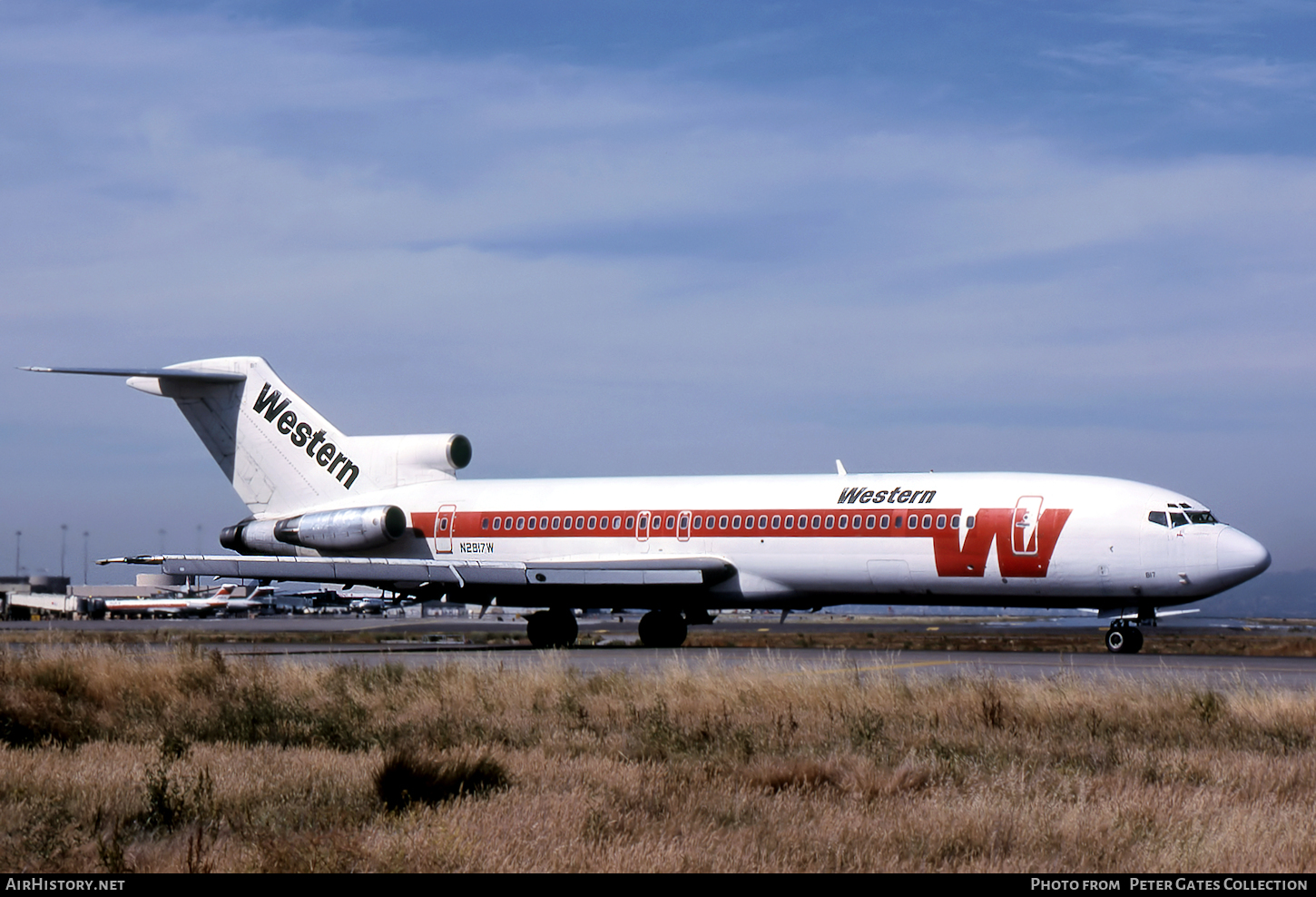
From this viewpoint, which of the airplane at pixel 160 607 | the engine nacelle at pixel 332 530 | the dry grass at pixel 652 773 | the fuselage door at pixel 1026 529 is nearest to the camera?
the dry grass at pixel 652 773

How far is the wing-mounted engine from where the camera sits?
36.2m

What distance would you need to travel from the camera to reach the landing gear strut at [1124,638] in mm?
27875

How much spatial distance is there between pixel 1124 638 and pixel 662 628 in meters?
10.3

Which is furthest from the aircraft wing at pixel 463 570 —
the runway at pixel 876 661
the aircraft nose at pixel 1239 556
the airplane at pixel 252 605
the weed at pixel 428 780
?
the airplane at pixel 252 605

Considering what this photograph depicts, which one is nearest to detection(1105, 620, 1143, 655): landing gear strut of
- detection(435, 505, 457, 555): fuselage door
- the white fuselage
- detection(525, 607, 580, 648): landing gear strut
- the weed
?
the white fuselage

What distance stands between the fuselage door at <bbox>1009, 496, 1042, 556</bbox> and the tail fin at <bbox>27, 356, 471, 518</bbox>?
14759mm

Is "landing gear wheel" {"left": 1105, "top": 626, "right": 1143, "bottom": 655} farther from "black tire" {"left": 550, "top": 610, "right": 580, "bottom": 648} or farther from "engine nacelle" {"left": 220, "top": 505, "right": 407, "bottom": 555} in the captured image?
"engine nacelle" {"left": 220, "top": 505, "right": 407, "bottom": 555}

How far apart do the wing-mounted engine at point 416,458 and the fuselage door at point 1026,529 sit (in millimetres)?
14724

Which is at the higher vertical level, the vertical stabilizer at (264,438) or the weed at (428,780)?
the vertical stabilizer at (264,438)

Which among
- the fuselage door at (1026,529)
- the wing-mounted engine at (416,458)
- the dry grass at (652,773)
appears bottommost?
the dry grass at (652,773)

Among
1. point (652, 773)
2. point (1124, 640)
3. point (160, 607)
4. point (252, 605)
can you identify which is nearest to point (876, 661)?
point (1124, 640)

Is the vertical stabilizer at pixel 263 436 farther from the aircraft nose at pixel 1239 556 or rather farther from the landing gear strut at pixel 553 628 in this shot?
the aircraft nose at pixel 1239 556

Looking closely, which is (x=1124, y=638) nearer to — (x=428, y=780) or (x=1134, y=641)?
(x=1134, y=641)

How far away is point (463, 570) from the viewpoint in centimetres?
3153
